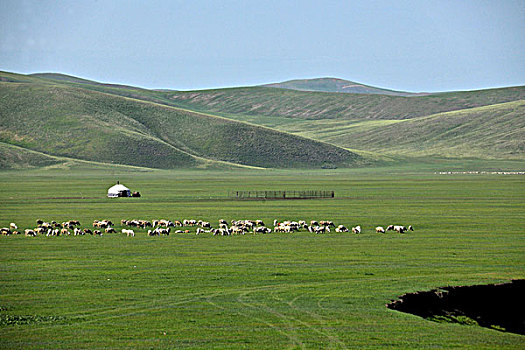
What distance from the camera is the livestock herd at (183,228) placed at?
46656mm

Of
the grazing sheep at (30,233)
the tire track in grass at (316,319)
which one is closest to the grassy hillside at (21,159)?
the grazing sheep at (30,233)

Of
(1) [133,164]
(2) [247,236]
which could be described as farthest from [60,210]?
(1) [133,164]

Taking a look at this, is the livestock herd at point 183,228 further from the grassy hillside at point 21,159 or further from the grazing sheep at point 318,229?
the grassy hillside at point 21,159

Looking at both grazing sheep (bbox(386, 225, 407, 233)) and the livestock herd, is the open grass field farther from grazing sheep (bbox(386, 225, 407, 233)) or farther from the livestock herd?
the livestock herd

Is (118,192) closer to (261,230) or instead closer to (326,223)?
(326,223)

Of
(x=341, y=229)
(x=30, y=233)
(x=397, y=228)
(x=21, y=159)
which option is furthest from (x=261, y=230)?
(x=21, y=159)

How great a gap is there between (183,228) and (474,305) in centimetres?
2789

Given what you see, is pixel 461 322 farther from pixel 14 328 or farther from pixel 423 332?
pixel 14 328

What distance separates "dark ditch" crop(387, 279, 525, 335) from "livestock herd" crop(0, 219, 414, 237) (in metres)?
20.3

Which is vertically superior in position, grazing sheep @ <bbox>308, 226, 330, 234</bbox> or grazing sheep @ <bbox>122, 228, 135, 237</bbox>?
grazing sheep @ <bbox>308, 226, 330, 234</bbox>

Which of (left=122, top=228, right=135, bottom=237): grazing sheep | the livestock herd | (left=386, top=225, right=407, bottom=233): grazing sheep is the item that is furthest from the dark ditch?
(left=122, top=228, right=135, bottom=237): grazing sheep

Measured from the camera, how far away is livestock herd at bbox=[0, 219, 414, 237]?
46656mm

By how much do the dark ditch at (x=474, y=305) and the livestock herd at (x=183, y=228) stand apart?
20.3m

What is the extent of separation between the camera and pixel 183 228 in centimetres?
5022
